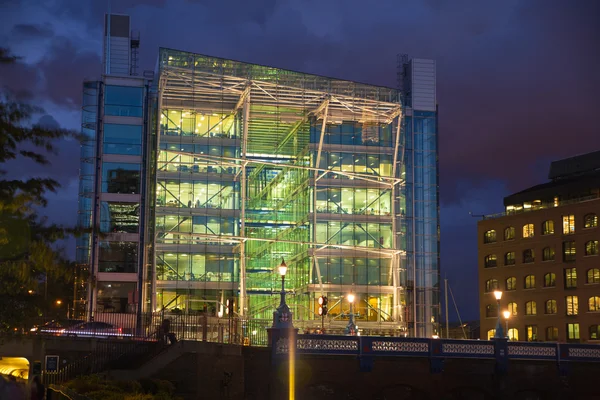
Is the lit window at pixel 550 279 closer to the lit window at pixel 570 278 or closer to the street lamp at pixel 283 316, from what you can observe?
the lit window at pixel 570 278

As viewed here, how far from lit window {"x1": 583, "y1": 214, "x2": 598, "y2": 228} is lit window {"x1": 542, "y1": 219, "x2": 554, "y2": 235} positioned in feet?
15.7

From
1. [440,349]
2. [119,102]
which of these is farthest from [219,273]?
[440,349]

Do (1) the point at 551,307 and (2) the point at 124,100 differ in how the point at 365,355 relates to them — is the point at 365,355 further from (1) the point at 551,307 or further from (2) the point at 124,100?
(1) the point at 551,307

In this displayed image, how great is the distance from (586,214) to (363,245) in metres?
28.8

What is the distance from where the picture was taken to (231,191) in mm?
82438

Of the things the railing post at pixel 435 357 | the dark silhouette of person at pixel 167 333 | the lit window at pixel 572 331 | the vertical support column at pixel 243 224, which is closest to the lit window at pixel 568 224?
the lit window at pixel 572 331

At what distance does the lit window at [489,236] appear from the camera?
110175mm

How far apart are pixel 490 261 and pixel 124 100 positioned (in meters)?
50.0

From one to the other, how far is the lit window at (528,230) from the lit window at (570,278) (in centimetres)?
708

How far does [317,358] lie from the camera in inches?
1726

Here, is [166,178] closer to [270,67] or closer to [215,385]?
[270,67]

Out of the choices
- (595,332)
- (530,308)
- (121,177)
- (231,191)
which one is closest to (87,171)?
(121,177)

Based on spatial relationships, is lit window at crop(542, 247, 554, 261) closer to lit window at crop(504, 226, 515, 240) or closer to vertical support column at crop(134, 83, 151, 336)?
lit window at crop(504, 226, 515, 240)

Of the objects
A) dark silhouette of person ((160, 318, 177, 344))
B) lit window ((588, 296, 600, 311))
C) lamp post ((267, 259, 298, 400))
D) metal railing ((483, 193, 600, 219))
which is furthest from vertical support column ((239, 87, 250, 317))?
metal railing ((483, 193, 600, 219))
